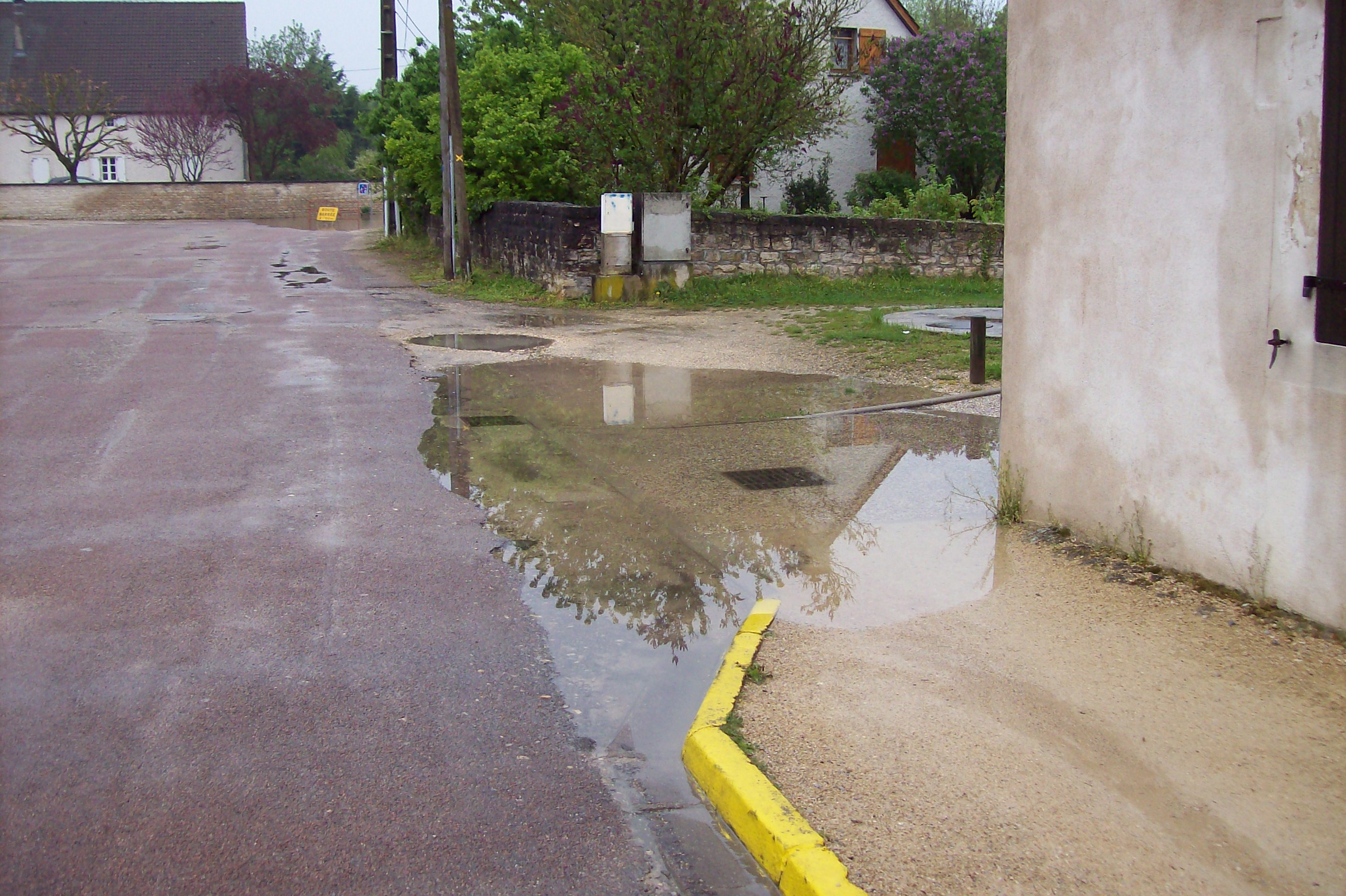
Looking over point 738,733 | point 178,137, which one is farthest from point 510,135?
point 178,137

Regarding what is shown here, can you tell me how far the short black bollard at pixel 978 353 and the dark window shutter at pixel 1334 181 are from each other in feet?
19.9

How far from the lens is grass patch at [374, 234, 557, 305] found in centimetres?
1986

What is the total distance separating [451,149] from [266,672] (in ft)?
61.8

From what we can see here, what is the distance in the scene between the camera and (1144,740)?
4051mm

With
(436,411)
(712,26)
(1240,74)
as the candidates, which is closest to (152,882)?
(1240,74)

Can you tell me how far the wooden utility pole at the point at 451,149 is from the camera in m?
21.2

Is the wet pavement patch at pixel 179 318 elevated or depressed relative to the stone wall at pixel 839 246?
depressed

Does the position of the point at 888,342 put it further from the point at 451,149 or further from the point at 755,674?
the point at 451,149

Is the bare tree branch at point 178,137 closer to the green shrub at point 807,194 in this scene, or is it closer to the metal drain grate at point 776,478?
the green shrub at point 807,194

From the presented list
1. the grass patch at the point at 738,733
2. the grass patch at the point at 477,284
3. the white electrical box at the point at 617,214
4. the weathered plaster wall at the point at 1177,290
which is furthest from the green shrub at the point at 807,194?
the grass patch at the point at 738,733

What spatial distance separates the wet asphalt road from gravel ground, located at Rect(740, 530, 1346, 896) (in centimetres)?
84

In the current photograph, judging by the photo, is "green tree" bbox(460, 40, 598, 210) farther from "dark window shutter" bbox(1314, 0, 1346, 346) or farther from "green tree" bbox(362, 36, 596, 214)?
"dark window shutter" bbox(1314, 0, 1346, 346)

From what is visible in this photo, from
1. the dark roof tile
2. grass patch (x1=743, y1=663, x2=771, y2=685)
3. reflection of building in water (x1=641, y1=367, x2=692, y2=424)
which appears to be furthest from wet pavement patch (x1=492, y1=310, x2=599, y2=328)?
the dark roof tile

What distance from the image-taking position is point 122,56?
64.9m
